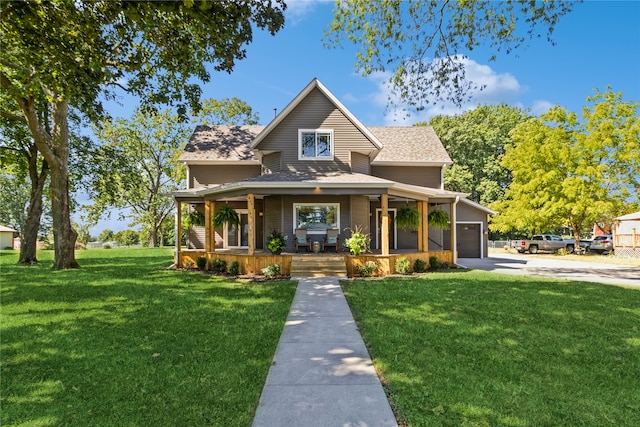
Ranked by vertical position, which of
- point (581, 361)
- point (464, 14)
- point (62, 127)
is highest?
point (464, 14)

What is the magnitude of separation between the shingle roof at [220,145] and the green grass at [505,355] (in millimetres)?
11948

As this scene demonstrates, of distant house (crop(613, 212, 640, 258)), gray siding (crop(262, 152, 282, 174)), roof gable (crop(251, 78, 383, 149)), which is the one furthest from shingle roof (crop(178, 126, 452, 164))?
distant house (crop(613, 212, 640, 258))

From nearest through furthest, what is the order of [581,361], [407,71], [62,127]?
1. [581,361]
2. [407,71]
3. [62,127]

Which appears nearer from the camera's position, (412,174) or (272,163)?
(272,163)

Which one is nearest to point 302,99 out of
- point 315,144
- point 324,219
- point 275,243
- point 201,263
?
point 315,144

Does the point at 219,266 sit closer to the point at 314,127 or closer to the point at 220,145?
the point at 314,127

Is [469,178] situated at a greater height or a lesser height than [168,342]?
greater

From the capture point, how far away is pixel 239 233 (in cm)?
1734

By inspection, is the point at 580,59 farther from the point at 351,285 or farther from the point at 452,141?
the point at 452,141

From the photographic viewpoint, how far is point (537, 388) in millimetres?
3471

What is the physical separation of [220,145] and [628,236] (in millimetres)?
28203

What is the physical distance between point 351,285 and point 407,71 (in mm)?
6907

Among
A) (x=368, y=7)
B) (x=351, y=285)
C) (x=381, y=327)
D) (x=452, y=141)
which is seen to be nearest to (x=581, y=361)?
(x=381, y=327)

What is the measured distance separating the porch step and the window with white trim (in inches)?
96.6
